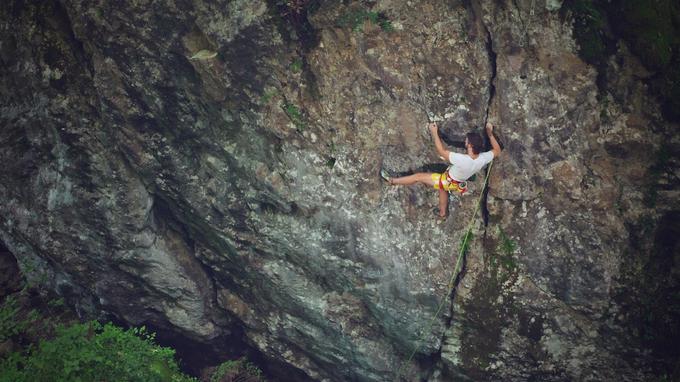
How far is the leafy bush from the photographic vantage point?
935 cm

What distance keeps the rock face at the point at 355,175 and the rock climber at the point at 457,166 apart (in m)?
0.31

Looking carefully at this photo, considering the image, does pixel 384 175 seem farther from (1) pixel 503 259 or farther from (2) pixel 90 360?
(2) pixel 90 360

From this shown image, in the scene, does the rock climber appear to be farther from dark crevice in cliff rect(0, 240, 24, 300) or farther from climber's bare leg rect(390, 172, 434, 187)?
dark crevice in cliff rect(0, 240, 24, 300)

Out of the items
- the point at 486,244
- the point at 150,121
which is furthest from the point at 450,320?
the point at 150,121

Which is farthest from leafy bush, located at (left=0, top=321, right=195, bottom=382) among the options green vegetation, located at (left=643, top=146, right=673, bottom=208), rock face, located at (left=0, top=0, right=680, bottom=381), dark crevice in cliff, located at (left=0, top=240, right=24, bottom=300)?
green vegetation, located at (left=643, top=146, right=673, bottom=208)

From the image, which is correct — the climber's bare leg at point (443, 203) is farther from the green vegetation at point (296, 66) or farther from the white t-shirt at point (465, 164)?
the green vegetation at point (296, 66)

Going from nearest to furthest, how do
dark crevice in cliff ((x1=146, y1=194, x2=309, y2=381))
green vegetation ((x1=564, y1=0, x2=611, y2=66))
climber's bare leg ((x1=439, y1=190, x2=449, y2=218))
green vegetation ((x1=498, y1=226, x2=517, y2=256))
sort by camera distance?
green vegetation ((x1=564, y1=0, x2=611, y2=66))
climber's bare leg ((x1=439, y1=190, x2=449, y2=218))
green vegetation ((x1=498, y1=226, x2=517, y2=256))
dark crevice in cliff ((x1=146, y1=194, x2=309, y2=381))

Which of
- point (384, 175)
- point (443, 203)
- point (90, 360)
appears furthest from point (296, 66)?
point (90, 360)

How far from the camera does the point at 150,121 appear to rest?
32.1ft

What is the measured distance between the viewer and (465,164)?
8.23m

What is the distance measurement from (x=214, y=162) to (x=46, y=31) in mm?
4271

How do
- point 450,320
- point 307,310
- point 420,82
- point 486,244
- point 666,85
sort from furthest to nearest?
point 307,310, point 450,320, point 486,244, point 420,82, point 666,85

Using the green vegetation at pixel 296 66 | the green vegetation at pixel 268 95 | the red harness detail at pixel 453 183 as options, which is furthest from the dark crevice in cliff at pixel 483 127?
the green vegetation at pixel 268 95

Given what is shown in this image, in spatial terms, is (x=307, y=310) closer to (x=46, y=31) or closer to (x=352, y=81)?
(x=352, y=81)
